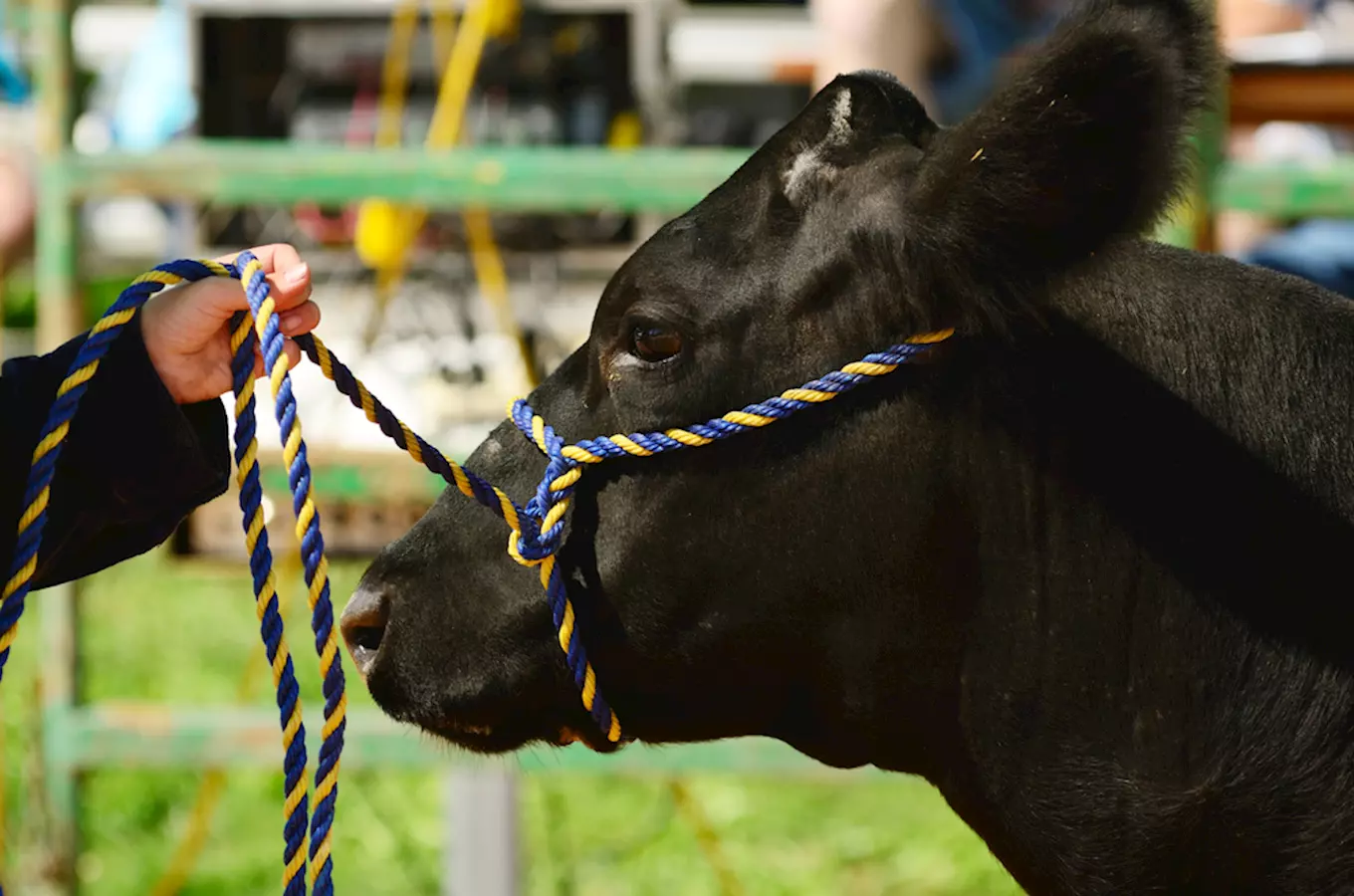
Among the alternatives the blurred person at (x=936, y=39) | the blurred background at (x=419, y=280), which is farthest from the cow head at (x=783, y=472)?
the blurred person at (x=936, y=39)

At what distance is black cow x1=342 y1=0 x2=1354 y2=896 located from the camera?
84.4 inches

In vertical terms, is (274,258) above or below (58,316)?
above

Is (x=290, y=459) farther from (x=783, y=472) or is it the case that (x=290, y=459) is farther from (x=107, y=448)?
(x=783, y=472)

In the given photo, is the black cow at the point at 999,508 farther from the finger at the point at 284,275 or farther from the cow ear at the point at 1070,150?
the finger at the point at 284,275

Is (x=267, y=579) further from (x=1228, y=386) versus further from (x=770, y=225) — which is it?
(x=1228, y=386)

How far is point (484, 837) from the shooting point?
4477mm

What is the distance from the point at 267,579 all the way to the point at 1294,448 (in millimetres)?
1249

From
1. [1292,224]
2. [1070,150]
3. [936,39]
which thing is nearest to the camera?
[1070,150]

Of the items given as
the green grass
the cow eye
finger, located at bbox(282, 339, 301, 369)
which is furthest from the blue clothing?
finger, located at bbox(282, 339, 301, 369)

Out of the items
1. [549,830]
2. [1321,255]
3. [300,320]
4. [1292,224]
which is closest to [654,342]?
[300,320]

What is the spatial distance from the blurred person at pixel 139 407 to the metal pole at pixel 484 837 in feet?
7.56

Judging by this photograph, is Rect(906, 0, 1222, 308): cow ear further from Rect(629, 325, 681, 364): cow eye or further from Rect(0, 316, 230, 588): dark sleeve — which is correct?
Rect(0, 316, 230, 588): dark sleeve

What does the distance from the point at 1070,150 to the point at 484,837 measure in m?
2.90

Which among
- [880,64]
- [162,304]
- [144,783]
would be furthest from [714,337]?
[144,783]
